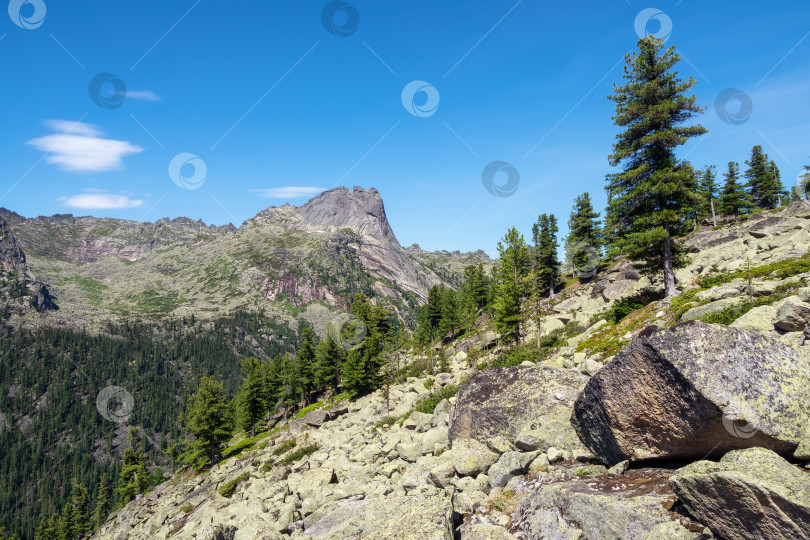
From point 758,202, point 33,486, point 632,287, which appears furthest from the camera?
point 33,486

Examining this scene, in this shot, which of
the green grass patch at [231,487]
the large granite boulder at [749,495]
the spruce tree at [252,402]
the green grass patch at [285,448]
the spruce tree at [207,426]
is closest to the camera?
the large granite boulder at [749,495]

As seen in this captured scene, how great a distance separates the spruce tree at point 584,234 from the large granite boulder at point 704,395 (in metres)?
60.8

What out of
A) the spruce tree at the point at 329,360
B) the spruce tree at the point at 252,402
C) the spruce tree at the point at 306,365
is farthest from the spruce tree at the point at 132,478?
the spruce tree at the point at 329,360

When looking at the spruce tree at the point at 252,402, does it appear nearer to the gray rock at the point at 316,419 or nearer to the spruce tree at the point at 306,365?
the spruce tree at the point at 306,365

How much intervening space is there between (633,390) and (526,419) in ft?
15.2

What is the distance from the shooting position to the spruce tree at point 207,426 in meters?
53.3

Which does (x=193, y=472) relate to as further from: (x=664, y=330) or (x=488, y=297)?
(x=664, y=330)

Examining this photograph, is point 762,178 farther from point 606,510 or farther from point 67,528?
point 67,528

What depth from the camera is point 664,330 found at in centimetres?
764

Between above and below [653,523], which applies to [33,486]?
below

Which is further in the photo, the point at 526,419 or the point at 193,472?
the point at 193,472

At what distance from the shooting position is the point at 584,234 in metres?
64.7

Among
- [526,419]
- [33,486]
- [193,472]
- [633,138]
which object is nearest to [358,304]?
[193,472]

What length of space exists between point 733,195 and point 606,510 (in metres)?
85.0
